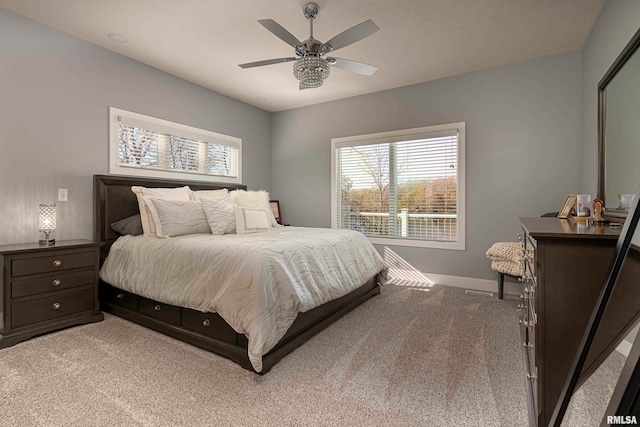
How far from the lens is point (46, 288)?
8.22ft

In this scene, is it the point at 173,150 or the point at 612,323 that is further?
the point at 173,150

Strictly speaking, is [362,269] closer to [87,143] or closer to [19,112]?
[87,143]

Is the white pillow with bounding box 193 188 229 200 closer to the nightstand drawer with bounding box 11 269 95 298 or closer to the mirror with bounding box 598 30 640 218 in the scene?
the nightstand drawer with bounding box 11 269 95 298

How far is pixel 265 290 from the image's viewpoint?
6.40ft

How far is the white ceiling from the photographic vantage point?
98.7 inches

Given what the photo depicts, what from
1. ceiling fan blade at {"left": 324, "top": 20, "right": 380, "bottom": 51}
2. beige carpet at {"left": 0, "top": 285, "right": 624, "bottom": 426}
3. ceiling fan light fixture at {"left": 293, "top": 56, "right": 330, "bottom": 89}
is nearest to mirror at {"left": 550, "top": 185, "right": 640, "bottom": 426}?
beige carpet at {"left": 0, "top": 285, "right": 624, "bottom": 426}

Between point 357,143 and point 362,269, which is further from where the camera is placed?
point 357,143

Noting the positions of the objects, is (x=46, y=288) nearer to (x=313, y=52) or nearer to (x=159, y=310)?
(x=159, y=310)

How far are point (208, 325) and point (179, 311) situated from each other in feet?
1.13

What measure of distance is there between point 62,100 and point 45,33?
58 cm

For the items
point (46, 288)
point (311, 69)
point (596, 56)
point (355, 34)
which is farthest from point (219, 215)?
point (596, 56)

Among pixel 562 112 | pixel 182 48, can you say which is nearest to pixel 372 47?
pixel 182 48

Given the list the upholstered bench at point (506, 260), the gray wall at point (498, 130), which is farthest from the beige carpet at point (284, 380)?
the gray wall at point (498, 130)

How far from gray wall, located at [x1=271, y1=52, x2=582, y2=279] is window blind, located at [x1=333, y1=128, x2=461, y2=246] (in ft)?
0.64
